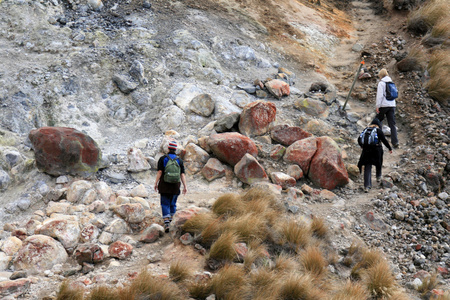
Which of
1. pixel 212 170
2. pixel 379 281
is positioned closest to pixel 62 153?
pixel 212 170

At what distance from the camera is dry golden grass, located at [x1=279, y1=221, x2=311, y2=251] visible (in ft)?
16.5

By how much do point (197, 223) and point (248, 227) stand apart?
2.40 feet

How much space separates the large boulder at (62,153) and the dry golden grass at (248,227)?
120 inches

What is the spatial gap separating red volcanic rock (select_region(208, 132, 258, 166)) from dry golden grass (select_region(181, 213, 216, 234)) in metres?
2.31

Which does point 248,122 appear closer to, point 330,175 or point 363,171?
point 330,175

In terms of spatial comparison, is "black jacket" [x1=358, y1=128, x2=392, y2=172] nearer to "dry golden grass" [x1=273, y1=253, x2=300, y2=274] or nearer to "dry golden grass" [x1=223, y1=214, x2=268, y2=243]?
"dry golden grass" [x1=223, y1=214, x2=268, y2=243]

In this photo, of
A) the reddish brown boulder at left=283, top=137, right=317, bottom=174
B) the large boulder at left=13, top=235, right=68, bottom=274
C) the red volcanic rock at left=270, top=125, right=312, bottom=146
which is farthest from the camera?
the red volcanic rock at left=270, top=125, right=312, bottom=146

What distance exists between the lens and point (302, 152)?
24.1 feet

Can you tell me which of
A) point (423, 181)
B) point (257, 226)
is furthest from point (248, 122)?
point (423, 181)

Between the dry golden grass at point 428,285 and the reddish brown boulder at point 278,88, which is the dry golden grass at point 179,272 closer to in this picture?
the dry golden grass at point 428,285

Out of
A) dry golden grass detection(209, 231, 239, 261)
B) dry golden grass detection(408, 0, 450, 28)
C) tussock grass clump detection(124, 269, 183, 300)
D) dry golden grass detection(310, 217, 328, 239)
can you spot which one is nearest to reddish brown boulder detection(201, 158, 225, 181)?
dry golden grass detection(310, 217, 328, 239)

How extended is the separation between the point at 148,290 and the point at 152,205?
95.7 inches

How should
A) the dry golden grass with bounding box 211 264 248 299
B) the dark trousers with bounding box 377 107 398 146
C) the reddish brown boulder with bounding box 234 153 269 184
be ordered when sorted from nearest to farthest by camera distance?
1. the dry golden grass with bounding box 211 264 248 299
2. the reddish brown boulder with bounding box 234 153 269 184
3. the dark trousers with bounding box 377 107 398 146

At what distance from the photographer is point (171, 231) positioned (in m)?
5.00
